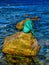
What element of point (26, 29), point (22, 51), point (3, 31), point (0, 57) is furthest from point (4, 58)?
point (3, 31)

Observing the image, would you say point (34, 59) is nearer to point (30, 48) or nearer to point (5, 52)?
point (30, 48)

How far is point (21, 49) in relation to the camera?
43.2 ft

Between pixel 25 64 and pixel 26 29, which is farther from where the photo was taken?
pixel 26 29

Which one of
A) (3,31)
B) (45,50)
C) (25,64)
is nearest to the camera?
(25,64)

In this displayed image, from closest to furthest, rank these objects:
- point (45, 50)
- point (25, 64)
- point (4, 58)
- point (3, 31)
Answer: point (25, 64) < point (4, 58) < point (45, 50) < point (3, 31)

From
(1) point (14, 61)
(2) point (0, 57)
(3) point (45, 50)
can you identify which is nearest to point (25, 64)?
(1) point (14, 61)

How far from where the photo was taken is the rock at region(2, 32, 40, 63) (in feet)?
42.9

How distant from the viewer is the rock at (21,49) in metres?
13.1

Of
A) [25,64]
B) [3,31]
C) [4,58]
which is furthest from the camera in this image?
[3,31]

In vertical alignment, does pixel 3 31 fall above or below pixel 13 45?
below

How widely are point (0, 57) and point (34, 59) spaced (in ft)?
6.04

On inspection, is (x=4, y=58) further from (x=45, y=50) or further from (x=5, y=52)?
(x=45, y=50)

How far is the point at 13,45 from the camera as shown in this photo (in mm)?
13445

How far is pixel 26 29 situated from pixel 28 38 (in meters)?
1.17
